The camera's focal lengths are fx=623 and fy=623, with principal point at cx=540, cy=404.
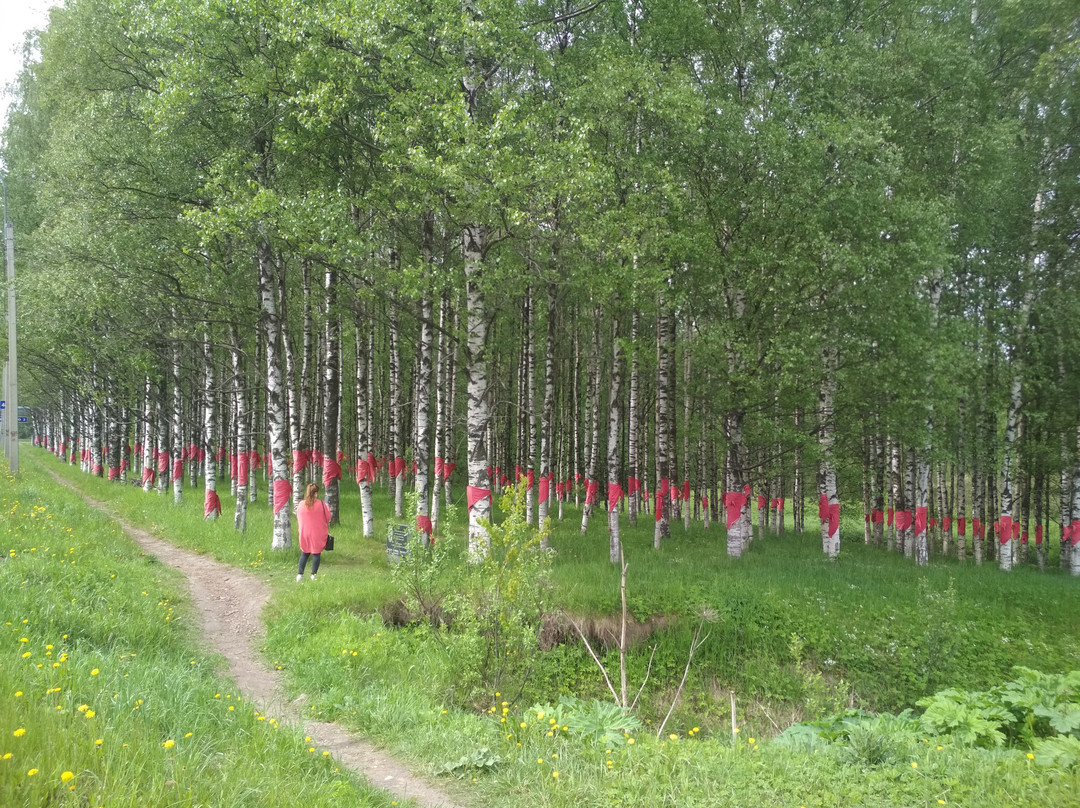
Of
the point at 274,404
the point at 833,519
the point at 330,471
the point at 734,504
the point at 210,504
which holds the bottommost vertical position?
the point at 833,519

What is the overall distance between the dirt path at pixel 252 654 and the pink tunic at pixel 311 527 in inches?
34.8

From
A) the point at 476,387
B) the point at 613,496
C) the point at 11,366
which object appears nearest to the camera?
the point at 476,387

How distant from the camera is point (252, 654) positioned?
23.7 feet

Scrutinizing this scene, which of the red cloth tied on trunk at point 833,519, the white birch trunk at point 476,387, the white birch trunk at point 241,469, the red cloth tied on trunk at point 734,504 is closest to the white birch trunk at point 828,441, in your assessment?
the red cloth tied on trunk at point 833,519

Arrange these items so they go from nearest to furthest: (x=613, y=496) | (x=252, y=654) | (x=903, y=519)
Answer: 1. (x=252, y=654)
2. (x=613, y=496)
3. (x=903, y=519)

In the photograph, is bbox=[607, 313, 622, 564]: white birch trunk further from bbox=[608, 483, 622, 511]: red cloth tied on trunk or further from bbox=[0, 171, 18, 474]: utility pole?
bbox=[0, 171, 18, 474]: utility pole

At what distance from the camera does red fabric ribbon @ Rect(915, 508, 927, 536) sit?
596 inches

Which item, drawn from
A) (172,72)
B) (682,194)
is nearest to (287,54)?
(172,72)

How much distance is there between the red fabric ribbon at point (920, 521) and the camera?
15.1 meters

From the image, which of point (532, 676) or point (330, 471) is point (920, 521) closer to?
point (532, 676)

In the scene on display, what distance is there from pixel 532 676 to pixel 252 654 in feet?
10.9

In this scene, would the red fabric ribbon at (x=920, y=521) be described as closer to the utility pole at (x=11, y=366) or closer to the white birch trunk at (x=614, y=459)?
the white birch trunk at (x=614, y=459)

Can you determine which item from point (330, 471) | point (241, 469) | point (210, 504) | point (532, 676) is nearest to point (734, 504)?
point (532, 676)

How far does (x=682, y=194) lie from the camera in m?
12.2
